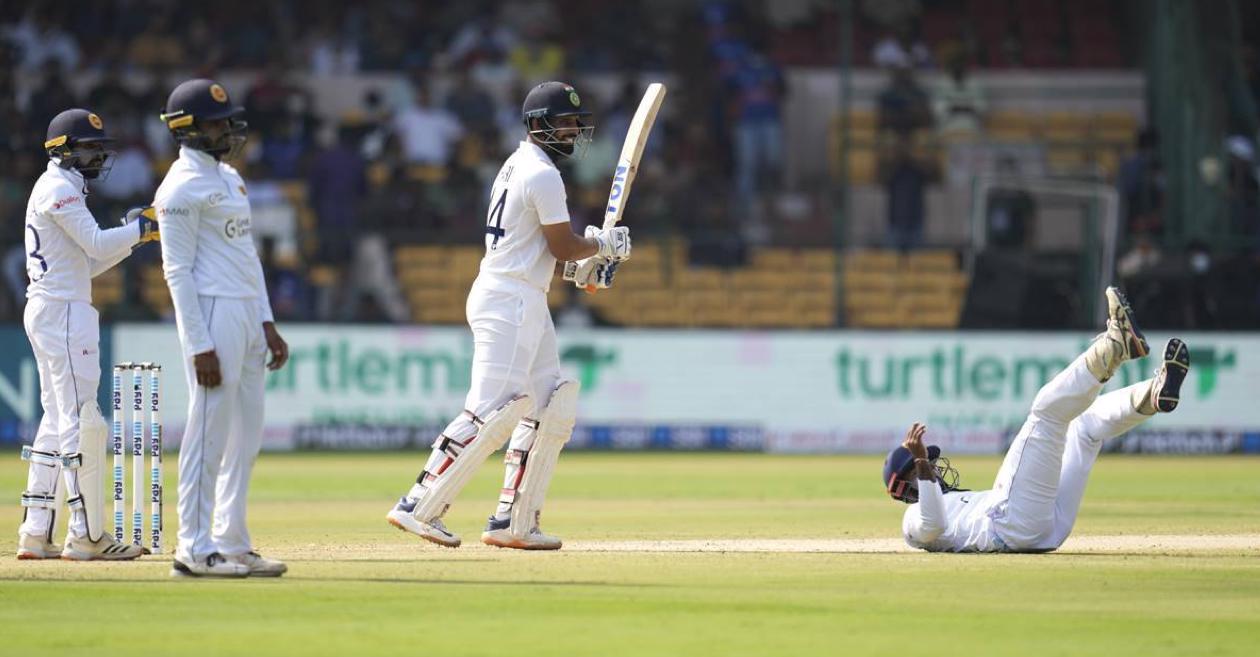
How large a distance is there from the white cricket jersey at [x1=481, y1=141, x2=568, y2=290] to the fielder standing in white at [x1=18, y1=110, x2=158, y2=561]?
172 cm

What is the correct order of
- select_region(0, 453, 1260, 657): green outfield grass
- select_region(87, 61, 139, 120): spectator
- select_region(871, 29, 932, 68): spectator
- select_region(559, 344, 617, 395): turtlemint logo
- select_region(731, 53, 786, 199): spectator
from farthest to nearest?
select_region(871, 29, 932, 68): spectator → select_region(731, 53, 786, 199): spectator → select_region(87, 61, 139, 120): spectator → select_region(559, 344, 617, 395): turtlemint logo → select_region(0, 453, 1260, 657): green outfield grass

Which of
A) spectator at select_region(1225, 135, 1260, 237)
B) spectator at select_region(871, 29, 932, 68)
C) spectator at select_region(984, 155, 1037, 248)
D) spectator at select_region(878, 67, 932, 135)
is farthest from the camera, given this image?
spectator at select_region(871, 29, 932, 68)

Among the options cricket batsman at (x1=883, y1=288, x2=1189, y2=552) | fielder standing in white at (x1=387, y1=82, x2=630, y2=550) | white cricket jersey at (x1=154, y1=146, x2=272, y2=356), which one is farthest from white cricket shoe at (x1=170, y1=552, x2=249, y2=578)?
cricket batsman at (x1=883, y1=288, x2=1189, y2=552)

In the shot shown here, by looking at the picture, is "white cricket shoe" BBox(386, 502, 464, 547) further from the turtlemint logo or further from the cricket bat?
the turtlemint logo

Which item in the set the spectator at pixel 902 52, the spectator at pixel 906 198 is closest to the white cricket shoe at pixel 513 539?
the spectator at pixel 906 198

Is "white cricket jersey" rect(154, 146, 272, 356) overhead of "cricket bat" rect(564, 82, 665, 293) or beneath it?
beneath

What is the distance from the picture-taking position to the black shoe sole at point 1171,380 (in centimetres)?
931

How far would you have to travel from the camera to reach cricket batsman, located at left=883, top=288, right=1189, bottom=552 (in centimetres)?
942

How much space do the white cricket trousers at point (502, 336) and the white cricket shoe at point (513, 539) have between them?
2.44 ft

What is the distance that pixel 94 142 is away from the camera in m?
9.62

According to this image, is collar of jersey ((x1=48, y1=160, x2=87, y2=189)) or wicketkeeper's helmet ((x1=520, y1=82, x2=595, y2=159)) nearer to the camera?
collar of jersey ((x1=48, y1=160, x2=87, y2=189))

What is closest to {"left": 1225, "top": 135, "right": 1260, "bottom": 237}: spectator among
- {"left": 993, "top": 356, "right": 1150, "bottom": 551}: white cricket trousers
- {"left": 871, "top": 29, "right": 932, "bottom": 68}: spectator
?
{"left": 871, "top": 29, "right": 932, "bottom": 68}: spectator

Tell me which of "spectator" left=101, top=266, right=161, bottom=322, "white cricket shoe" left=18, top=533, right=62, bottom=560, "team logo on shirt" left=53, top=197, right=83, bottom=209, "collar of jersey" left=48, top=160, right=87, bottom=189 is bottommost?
"white cricket shoe" left=18, top=533, right=62, bottom=560

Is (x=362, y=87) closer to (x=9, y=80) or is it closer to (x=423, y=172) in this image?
(x=423, y=172)
